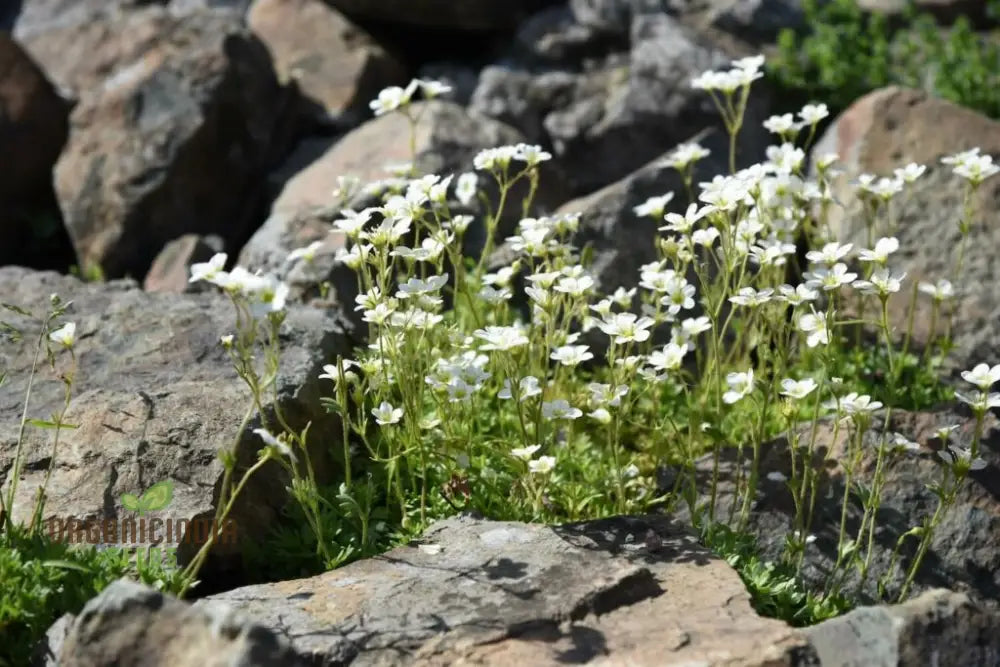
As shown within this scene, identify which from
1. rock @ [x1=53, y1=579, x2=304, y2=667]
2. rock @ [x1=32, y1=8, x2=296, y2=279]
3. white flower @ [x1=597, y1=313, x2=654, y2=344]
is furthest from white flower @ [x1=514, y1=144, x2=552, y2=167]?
rock @ [x1=32, y1=8, x2=296, y2=279]

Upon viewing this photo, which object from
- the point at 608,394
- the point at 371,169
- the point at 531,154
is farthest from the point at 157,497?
the point at 371,169

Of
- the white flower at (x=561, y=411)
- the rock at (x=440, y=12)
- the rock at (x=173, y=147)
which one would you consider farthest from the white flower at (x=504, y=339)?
the rock at (x=440, y=12)

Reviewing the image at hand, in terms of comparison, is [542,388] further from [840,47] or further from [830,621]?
[840,47]

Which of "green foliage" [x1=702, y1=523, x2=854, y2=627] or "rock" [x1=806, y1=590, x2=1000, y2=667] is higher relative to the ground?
"rock" [x1=806, y1=590, x2=1000, y2=667]

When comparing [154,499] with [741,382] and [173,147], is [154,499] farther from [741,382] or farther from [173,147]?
[173,147]

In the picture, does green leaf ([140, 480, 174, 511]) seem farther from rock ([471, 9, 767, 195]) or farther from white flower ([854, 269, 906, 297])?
rock ([471, 9, 767, 195])

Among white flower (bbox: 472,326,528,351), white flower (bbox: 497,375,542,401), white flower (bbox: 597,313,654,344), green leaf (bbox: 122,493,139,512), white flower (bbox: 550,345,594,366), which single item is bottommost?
green leaf (bbox: 122,493,139,512)
